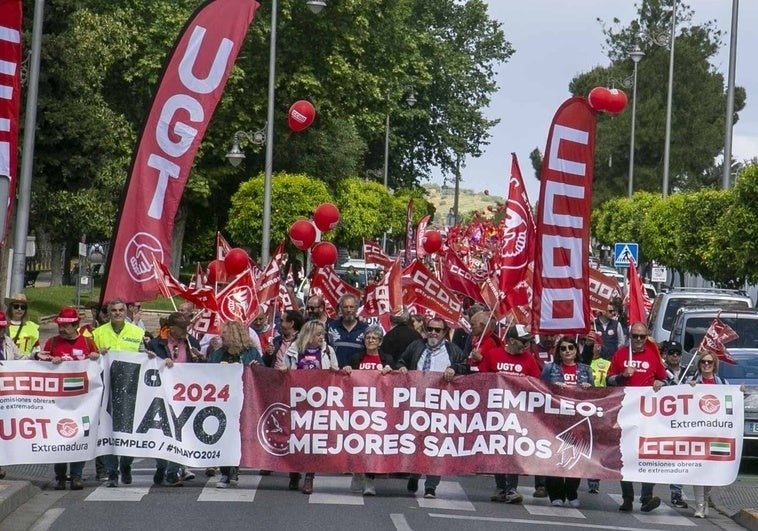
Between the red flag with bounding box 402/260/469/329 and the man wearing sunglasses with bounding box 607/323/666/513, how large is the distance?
5510 millimetres

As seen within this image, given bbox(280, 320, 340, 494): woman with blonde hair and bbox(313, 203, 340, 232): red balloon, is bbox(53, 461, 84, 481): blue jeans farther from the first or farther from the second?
bbox(313, 203, 340, 232): red balloon

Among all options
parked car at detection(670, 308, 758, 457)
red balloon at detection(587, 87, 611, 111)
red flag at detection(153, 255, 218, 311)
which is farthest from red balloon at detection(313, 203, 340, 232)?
red balloon at detection(587, 87, 611, 111)

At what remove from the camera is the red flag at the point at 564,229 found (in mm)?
14805

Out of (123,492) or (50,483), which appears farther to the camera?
(50,483)

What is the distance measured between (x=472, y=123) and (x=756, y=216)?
38.6 meters

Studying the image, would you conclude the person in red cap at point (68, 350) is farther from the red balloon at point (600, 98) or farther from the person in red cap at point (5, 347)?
the red balloon at point (600, 98)

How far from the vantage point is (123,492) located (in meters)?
13.7

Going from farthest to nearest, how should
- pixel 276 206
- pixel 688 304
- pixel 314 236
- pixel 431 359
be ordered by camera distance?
pixel 276 206 → pixel 314 236 → pixel 688 304 → pixel 431 359

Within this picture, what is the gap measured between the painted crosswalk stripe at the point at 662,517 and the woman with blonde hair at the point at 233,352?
349 cm

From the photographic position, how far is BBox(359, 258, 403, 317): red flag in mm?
20594

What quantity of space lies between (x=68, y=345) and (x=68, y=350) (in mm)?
69

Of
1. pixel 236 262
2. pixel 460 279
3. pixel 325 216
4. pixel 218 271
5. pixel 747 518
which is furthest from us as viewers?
pixel 325 216

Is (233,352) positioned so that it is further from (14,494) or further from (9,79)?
(9,79)

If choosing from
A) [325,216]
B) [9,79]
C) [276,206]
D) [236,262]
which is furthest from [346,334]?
[276,206]
